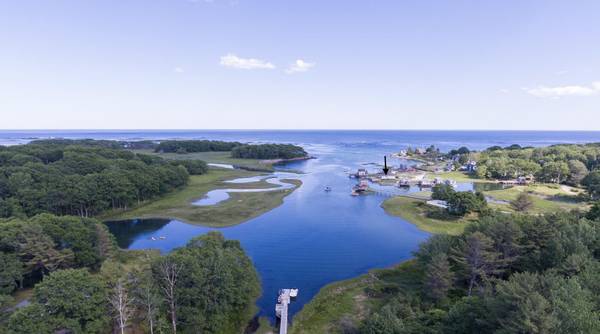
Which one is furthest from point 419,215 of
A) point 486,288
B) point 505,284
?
point 505,284

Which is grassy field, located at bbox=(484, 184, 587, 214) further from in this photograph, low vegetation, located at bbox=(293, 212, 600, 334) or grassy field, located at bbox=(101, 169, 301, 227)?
grassy field, located at bbox=(101, 169, 301, 227)

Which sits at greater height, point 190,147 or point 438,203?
point 190,147

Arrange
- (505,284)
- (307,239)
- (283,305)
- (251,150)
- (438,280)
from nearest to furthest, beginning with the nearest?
(505,284) < (438,280) < (283,305) < (307,239) < (251,150)

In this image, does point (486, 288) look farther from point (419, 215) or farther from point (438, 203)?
point (438, 203)

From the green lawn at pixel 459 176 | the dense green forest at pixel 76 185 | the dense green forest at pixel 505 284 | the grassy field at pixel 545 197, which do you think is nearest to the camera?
the dense green forest at pixel 505 284

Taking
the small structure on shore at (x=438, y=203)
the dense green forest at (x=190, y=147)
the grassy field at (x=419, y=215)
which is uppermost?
the dense green forest at (x=190, y=147)

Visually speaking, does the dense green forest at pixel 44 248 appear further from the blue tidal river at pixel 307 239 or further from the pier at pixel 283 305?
→ the pier at pixel 283 305

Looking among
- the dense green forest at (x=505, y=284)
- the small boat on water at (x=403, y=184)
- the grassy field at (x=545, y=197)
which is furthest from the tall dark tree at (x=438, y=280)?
the small boat on water at (x=403, y=184)

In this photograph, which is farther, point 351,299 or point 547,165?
point 547,165
